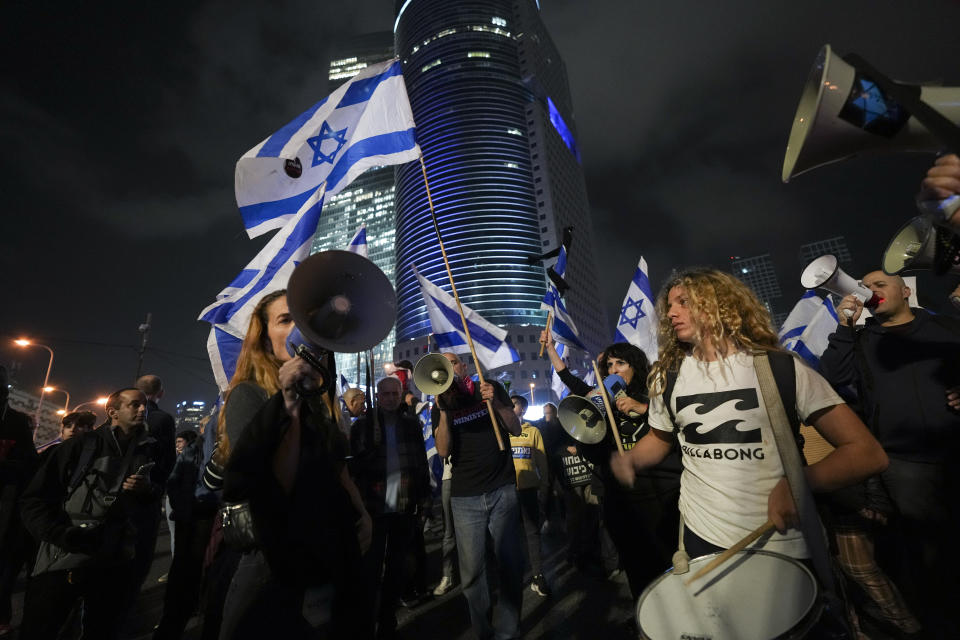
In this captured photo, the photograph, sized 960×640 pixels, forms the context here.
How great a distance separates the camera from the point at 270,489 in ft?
5.10

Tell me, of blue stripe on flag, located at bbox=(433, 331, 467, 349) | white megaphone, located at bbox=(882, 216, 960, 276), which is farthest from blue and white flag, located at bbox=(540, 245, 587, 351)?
white megaphone, located at bbox=(882, 216, 960, 276)

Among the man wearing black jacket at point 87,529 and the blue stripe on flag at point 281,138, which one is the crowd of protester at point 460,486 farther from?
the blue stripe on flag at point 281,138

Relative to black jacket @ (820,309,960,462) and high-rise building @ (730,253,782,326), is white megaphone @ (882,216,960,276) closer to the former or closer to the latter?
black jacket @ (820,309,960,462)

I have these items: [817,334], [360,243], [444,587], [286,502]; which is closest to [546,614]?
[444,587]

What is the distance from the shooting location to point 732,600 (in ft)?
4.78

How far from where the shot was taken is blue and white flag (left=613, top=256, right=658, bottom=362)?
263 inches

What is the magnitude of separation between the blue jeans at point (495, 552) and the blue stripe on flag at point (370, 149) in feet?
12.4

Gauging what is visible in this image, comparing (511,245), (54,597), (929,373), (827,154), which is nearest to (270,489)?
(827,154)

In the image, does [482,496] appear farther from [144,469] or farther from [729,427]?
[144,469]

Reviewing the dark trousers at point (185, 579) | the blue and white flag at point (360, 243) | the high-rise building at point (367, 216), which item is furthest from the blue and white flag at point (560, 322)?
the high-rise building at point (367, 216)

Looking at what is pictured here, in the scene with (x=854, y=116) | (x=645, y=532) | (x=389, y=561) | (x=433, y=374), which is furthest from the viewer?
(x=389, y=561)

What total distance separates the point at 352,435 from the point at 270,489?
9.04 feet

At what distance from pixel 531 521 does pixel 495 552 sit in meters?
2.15

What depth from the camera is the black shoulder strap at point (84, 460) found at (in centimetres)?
290
